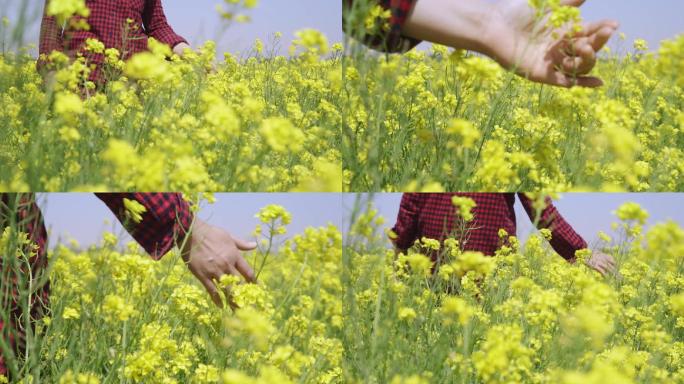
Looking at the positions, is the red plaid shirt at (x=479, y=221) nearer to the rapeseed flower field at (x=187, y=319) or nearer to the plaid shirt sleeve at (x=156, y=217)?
the rapeseed flower field at (x=187, y=319)

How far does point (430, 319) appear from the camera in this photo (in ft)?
6.81

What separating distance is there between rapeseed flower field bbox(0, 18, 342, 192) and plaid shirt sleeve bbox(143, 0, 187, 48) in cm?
15

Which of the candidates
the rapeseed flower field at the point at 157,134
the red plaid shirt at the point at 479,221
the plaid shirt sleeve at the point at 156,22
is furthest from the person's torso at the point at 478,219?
the plaid shirt sleeve at the point at 156,22

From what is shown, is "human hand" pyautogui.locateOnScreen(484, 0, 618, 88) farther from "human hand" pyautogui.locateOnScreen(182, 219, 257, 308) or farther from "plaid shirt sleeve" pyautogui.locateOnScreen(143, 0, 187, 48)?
"plaid shirt sleeve" pyautogui.locateOnScreen(143, 0, 187, 48)

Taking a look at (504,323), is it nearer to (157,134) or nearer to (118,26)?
(157,134)

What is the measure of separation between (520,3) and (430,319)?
0.93m

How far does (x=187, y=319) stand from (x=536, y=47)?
1.29 m

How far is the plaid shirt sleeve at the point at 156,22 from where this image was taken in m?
2.55

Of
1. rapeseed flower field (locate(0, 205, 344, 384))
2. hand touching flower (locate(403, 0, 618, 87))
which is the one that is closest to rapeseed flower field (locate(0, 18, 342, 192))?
rapeseed flower field (locate(0, 205, 344, 384))

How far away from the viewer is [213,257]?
200cm

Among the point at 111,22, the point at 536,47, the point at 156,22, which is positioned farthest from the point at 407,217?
the point at 111,22

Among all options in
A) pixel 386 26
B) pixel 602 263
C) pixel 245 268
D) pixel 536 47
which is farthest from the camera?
pixel 602 263

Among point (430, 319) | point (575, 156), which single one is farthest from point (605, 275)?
point (430, 319)

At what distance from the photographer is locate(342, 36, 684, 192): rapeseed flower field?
1799mm
